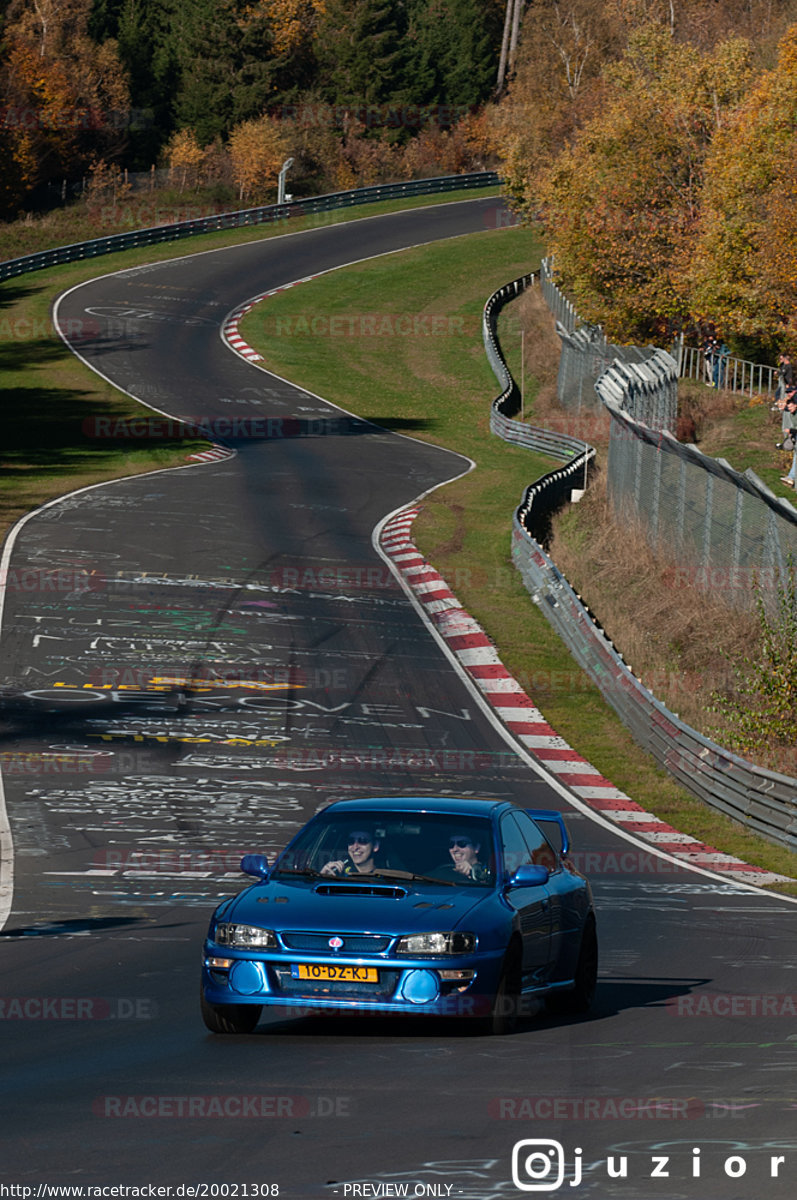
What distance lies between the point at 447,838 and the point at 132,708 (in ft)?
45.3

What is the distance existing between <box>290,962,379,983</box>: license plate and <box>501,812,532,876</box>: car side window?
140 cm

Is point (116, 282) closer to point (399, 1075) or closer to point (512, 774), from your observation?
point (512, 774)

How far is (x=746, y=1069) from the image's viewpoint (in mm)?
8656

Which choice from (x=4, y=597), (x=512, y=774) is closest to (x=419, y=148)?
(x=4, y=597)

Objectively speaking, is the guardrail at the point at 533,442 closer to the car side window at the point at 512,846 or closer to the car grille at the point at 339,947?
the car side window at the point at 512,846

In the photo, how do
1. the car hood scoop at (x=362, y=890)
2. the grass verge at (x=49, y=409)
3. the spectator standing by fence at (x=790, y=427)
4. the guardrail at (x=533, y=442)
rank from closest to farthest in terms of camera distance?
the car hood scoop at (x=362, y=890)
the spectator standing by fence at (x=790, y=427)
the guardrail at (x=533, y=442)
the grass verge at (x=49, y=409)

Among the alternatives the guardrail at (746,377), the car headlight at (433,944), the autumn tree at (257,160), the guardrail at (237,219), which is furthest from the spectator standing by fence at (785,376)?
the autumn tree at (257,160)

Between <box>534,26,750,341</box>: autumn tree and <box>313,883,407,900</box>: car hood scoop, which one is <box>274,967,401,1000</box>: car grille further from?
<box>534,26,750,341</box>: autumn tree

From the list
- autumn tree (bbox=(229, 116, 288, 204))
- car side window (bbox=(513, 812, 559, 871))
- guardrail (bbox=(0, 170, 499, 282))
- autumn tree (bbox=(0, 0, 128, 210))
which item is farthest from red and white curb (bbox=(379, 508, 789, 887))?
autumn tree (bbox=(229, 116, 288, 204))

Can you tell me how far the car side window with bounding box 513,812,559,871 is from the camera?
1093 centimetres

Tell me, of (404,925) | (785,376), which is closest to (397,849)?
(404,925)

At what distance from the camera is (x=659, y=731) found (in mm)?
23141

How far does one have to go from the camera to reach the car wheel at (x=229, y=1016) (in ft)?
30.3

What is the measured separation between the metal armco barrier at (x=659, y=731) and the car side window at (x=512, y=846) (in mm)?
8882
